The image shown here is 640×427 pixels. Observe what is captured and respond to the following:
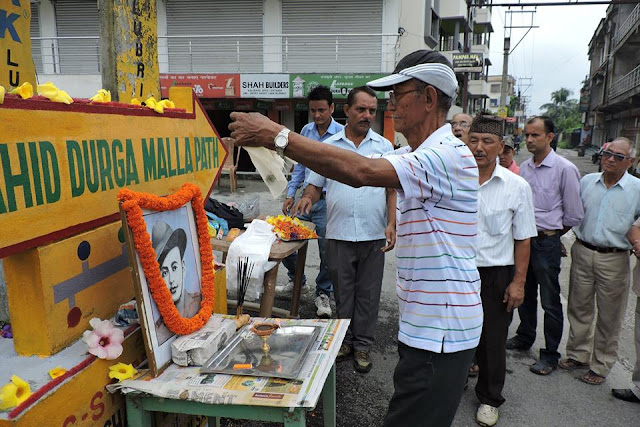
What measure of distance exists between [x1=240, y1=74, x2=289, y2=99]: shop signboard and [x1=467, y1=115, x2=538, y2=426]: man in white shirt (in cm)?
1200

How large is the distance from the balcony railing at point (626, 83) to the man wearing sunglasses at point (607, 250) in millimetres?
22687

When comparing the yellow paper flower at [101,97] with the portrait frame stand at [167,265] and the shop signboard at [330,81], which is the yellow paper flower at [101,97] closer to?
the portrait frame stand at [167,265]

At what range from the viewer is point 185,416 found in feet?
7.49

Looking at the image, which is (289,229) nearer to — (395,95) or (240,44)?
(395,95)

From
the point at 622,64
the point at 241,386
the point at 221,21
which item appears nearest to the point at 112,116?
the point at 241,386

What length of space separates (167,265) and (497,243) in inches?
86.1

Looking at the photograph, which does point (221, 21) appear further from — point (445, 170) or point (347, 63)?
point (445, 170)

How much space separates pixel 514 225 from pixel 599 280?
121 cm

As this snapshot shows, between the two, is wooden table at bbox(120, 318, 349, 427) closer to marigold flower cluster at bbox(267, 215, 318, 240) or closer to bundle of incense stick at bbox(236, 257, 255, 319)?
bundle of incense stick at bbox(236, 257, 255, 319)

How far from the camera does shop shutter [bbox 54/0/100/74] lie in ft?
52.3

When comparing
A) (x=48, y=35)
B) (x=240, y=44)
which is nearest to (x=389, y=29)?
(x=240, y=44)

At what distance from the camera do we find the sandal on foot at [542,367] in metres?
3.79

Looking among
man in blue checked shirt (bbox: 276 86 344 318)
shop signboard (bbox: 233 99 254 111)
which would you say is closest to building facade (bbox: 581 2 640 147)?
shop signboard (bbox: 233 99 254 111)

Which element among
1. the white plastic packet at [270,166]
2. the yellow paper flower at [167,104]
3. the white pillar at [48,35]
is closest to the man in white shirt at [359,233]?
the white plastic packet at [270,166]
